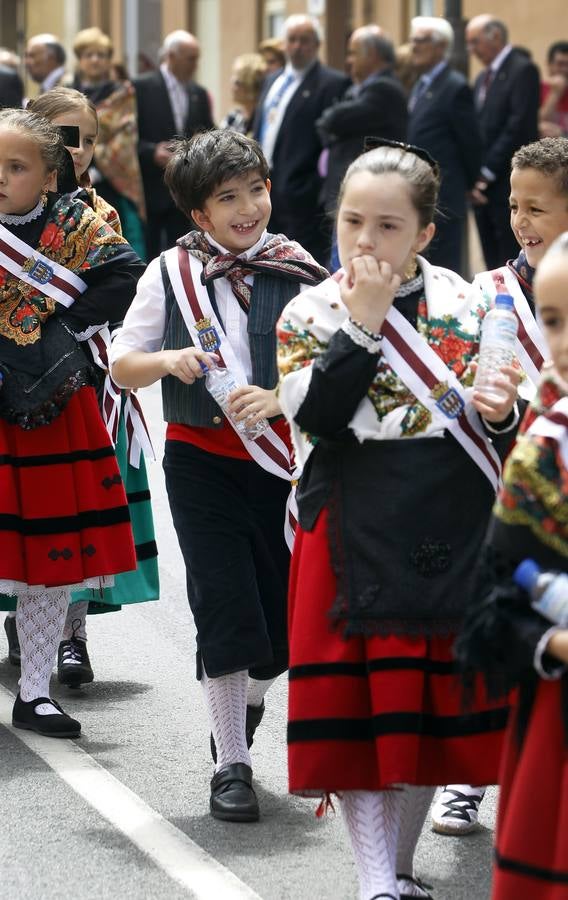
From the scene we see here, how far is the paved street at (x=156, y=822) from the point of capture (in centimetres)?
462

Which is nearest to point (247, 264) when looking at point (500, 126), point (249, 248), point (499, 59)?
point (249, 248)

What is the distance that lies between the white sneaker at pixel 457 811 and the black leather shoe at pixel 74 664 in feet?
6.05

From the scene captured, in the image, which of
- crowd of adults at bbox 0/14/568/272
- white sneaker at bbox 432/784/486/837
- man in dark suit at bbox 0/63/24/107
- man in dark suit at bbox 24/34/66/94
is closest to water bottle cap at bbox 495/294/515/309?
white sneaker at bbox 432/784/486/837

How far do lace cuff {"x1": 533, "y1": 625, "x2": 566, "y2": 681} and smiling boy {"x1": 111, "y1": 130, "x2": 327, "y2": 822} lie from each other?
6.33 ft

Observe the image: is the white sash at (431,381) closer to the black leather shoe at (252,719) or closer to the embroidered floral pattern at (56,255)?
the black leather shoe at (252,719)

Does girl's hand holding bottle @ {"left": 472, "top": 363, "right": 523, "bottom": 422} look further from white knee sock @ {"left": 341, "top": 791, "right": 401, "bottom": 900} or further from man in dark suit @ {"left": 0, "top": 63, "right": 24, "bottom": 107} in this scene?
man in dark suit @ {"left": 0, "top": 63, "right": 24, "bottom": 107}

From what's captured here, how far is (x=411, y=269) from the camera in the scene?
14.0 ft

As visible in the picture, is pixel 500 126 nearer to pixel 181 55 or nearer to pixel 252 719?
pixel 181 55

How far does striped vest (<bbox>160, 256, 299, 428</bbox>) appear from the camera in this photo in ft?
16.7

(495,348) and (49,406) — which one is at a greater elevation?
(495,348)

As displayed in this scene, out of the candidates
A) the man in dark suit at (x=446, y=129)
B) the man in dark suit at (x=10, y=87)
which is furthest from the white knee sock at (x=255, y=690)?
the man in dark suit at (x=10, y=87)

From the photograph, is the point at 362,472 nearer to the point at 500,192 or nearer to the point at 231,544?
the point at 231,544

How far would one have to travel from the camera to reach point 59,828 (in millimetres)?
5020

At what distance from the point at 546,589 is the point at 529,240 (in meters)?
1.88
